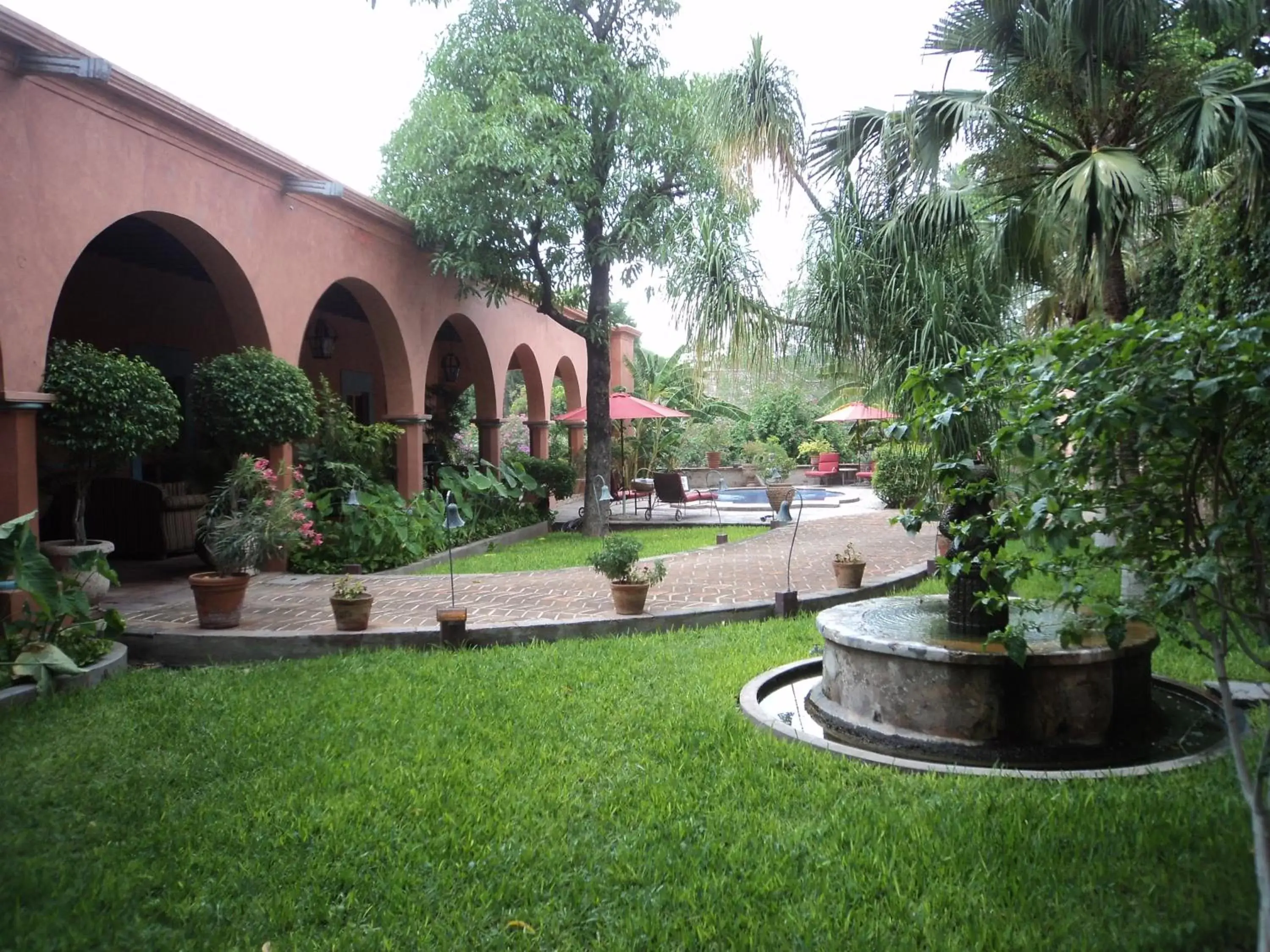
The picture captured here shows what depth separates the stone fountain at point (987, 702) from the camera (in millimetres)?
4109

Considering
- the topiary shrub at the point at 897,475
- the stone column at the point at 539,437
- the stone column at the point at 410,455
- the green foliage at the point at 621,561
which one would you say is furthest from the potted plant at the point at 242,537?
the stone column at the point at 539,437

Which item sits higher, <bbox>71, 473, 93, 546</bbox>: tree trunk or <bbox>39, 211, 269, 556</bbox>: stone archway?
<bbox>39, 211, 269, 556</bbox>: stone archway

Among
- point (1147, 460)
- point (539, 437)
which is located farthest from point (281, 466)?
point (539, 437)

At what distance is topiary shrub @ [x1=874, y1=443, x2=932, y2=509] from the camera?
45.9ft

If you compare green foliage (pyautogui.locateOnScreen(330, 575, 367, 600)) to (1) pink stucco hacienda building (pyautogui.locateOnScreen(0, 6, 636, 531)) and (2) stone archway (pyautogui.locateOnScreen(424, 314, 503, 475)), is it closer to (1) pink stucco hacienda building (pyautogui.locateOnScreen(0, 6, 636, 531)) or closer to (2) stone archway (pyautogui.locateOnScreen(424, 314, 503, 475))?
(1) pink stucco hacienda building (pyautogui.locateOnScreen(0, 6, 636, 531))

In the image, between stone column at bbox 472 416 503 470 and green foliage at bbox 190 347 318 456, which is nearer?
green foliage at bbox 190 347 318 456

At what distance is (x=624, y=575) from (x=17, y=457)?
433 centimetres

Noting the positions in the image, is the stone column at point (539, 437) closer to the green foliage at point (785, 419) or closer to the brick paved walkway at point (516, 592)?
the brick paved walkway at point (516, 592)

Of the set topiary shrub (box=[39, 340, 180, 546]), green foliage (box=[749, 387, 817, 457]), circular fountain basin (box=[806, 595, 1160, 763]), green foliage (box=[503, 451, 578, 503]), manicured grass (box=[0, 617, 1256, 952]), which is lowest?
manicured grass (box=[0, 617, 1256, 952])

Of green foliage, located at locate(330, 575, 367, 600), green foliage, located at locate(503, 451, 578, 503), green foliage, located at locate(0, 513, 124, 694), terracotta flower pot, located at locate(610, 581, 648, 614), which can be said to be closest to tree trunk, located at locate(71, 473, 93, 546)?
green foliage, located at locate(0, 513, 124, 694)

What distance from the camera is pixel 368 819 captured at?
344 centimetres

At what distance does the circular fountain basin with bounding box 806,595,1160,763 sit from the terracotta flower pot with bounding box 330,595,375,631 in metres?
3.37

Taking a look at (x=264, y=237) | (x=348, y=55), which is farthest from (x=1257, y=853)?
(x=264, y=237)

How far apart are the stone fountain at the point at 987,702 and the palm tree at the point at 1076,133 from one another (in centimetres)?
266
